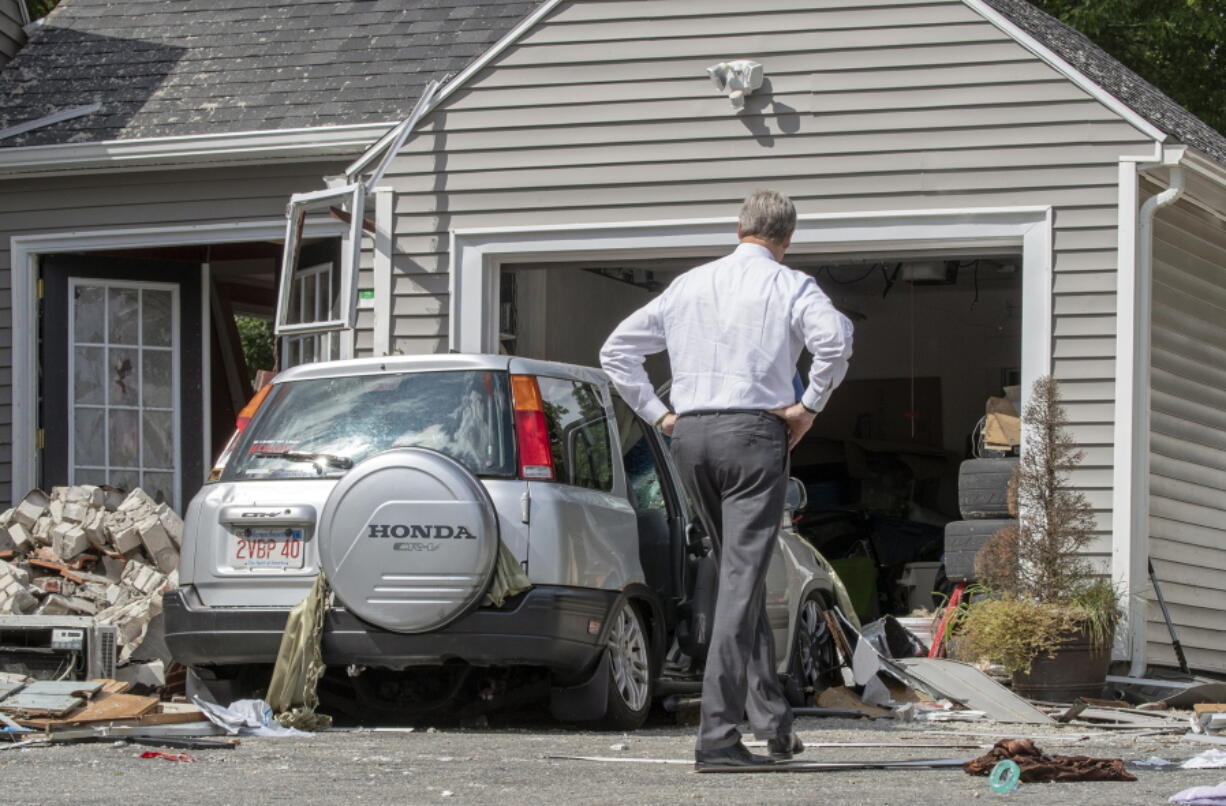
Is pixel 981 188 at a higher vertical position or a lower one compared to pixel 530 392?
higher

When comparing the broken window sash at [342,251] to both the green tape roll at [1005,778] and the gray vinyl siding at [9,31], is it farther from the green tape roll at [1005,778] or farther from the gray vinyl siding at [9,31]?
the green tape roll at [1005,778]

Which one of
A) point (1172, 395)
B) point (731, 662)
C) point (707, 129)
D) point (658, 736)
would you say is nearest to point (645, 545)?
point (658, 736)

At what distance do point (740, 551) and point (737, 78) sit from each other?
5.62 meters

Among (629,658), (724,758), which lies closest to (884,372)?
(629,658)

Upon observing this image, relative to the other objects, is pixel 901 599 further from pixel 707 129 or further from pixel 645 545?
pixel 645 545

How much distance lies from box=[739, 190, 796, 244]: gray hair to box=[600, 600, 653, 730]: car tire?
1.93 metres

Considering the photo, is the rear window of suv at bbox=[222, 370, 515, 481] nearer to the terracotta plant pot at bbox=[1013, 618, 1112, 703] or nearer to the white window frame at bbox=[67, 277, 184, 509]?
the terracotta plant pot at bbox=[1013, 618, 1112, 703]

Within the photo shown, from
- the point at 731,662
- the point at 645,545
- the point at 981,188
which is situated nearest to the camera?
the point at 731,662

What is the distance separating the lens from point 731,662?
5.68m

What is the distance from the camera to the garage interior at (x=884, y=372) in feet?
44.4

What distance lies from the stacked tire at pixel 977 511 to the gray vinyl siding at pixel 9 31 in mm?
7850

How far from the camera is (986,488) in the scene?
1044 cm

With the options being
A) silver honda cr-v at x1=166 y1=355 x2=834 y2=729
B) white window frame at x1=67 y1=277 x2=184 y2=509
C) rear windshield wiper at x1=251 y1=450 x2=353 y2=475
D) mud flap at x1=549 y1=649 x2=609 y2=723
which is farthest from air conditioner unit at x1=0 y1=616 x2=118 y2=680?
white window frame at x1=67 y1=277 x2=184 y2=509

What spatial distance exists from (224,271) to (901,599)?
19.3ft
